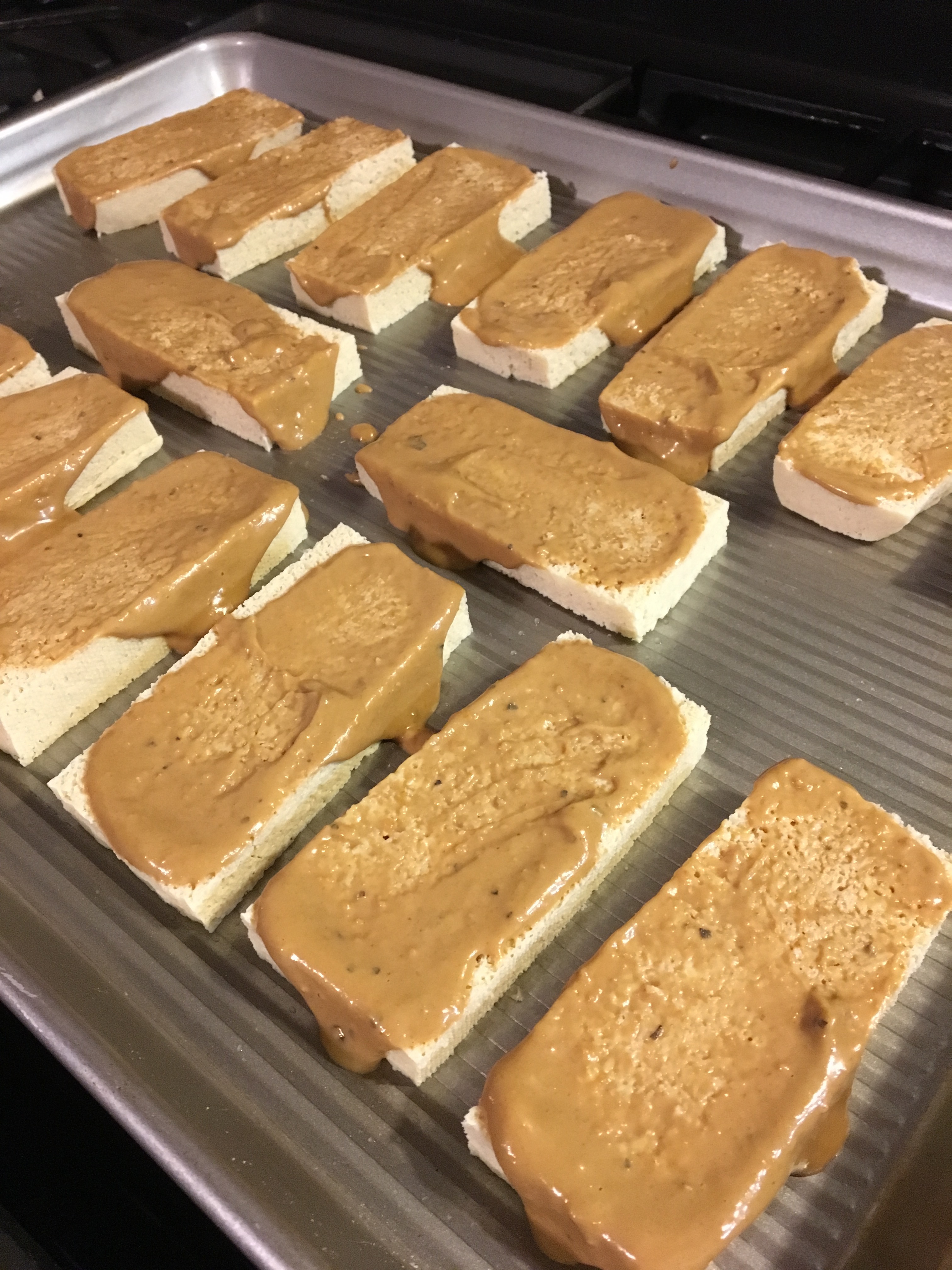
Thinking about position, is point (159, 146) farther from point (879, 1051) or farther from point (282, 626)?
point (879, 1051)

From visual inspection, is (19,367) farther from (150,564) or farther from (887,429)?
(887,429)

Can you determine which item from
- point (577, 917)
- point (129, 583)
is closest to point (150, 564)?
point (129, 583)

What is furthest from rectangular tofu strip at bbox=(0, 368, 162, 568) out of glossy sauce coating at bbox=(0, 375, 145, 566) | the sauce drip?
the sauce drip

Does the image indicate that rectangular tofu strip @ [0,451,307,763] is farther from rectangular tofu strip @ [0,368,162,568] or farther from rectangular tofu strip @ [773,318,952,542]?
rectangular tofu strip @ [773,318,952,542]

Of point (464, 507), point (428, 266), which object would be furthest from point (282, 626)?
point (428, 266)

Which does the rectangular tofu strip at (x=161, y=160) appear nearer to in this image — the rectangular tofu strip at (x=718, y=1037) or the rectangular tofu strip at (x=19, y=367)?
the rectangular tofu strip at (x=19, y=367)

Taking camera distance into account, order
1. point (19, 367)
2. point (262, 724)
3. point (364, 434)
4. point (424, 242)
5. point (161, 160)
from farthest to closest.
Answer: point (161, 160)
point (424, 242)
point (19, 367)
point (364, 434)
point (262, 724)

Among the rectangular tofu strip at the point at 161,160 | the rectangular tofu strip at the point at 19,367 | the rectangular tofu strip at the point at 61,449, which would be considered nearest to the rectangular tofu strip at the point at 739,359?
the rectangular tofu strip at the point at 61,449
